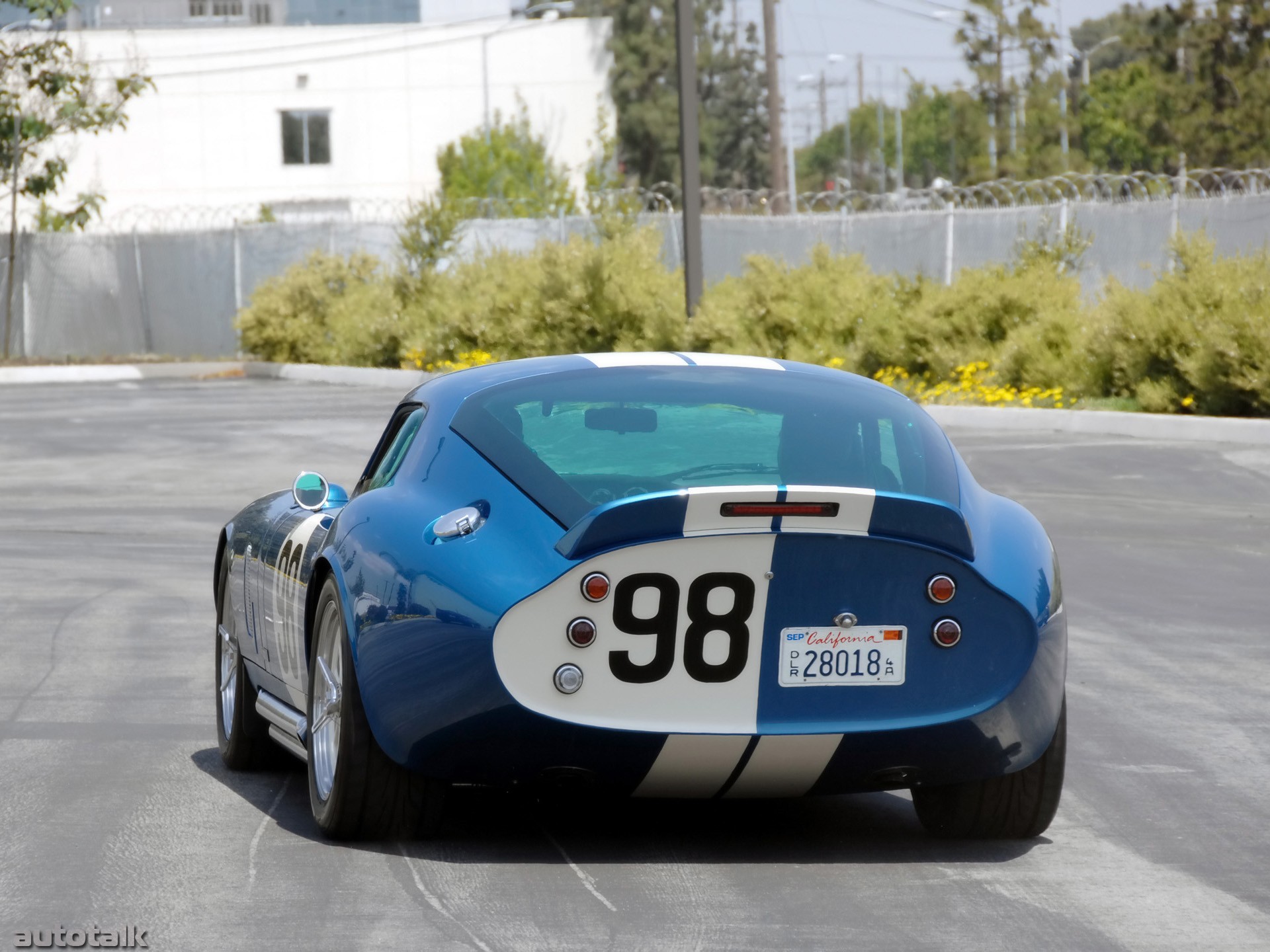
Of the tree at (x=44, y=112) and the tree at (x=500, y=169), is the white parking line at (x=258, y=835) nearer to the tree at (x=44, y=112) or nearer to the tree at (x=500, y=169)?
the tree at (x=44, y=112)

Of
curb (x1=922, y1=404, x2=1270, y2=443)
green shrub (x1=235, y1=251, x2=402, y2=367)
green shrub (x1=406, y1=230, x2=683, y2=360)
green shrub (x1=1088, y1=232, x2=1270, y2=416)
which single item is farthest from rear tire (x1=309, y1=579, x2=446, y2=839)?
green shrub (x1=235, y1=251, x2=402, y2=367)

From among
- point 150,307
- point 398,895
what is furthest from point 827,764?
point 150,307

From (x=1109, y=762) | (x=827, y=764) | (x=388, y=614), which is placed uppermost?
(x=388, y=614)

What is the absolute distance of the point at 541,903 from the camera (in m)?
4.89

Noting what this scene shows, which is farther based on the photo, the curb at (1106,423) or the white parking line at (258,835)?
the curb at (1106,423)

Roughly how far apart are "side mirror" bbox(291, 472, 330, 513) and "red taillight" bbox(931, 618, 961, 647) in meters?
2.06

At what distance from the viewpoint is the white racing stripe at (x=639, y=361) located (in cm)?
602

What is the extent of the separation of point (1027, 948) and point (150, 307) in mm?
42171

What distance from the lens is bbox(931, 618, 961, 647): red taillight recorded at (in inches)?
201

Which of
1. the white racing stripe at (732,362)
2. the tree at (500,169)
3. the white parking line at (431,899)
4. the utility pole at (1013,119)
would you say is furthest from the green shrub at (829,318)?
the utility pole at (1013,119)

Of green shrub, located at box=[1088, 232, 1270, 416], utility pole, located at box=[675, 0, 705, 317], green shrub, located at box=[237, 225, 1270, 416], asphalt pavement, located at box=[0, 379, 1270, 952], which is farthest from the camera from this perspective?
utility pole, located at box=[675, 0, 705, 317]

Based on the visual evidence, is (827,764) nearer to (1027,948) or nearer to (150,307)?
(1027,948)

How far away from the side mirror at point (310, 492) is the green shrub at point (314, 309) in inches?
1142

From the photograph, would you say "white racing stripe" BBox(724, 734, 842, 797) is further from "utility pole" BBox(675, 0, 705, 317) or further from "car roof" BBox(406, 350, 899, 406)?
"utility pole" BBox(675, 0, 705, 317)
